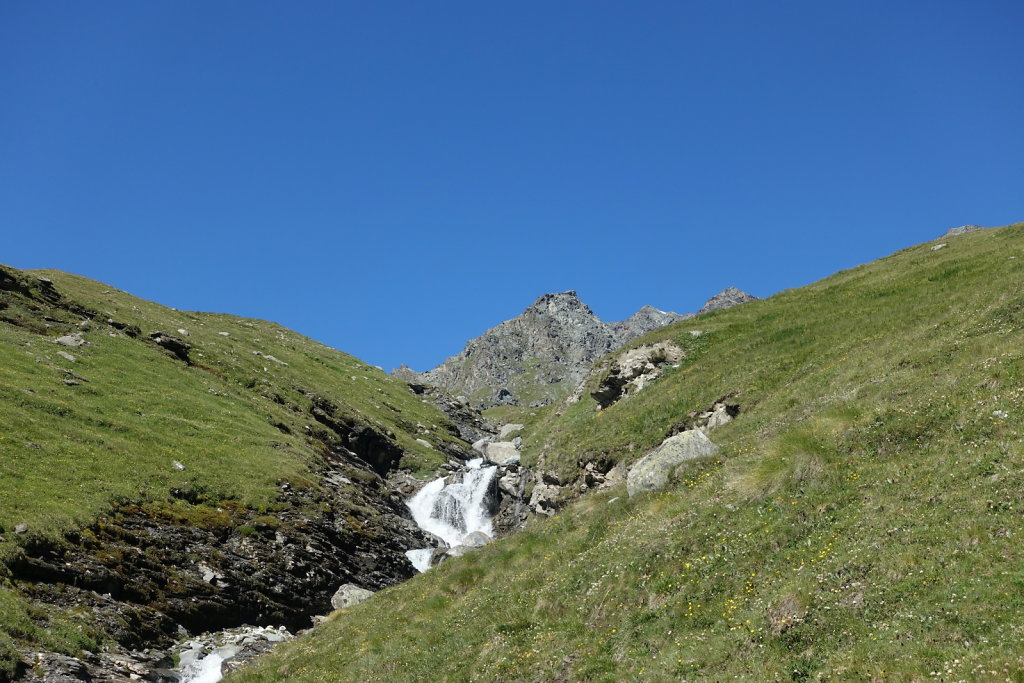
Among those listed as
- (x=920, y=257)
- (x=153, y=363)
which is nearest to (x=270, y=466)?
(x=153, y=363)

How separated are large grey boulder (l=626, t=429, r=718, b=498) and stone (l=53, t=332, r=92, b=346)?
59.2m

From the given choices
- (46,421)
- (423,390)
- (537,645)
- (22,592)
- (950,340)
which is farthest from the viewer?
(423,390)

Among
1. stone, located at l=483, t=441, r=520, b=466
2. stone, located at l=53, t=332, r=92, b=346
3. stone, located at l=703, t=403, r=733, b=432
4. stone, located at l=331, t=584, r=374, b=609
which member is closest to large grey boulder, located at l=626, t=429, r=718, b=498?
stone, located at l=703, t=403, r=733, b=432

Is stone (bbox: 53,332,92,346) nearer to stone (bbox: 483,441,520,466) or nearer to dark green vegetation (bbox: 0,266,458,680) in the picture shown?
dark green vegetation (bbox: 0,266,458,680)

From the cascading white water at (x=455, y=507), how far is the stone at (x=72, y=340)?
3692 cm

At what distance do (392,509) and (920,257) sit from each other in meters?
57.8

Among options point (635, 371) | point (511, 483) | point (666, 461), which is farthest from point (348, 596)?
point (635, 371)

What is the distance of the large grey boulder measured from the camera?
27.0 metres

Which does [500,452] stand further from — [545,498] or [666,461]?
[666,461]

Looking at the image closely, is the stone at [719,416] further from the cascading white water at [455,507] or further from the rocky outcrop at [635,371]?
the cascading white water at [455,507]

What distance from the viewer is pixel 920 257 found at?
60.9 meters

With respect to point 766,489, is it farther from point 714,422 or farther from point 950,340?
point 714,422

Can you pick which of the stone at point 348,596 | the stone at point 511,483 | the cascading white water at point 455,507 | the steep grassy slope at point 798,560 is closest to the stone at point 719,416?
the steep grassy slope at point 798,560

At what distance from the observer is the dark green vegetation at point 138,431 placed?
34125 mm
